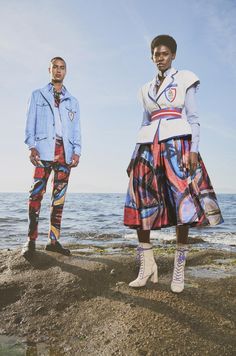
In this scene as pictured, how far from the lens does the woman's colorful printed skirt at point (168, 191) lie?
3168 millimetres

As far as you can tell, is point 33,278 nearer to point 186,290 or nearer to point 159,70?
point 186,290

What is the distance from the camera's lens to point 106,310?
2.98 meters

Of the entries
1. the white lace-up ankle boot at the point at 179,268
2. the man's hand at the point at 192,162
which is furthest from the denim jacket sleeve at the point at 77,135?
the white lace-up ankle boot at the point at 179,268

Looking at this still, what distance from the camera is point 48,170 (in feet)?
15.0

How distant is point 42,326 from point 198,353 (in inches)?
52.4

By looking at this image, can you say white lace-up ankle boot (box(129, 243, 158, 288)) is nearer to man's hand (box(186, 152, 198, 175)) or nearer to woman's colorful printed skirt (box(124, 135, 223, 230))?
woman's colorful printed skirt (box(124, 135, 223, 230))

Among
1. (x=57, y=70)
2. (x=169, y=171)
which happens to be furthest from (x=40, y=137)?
(x=169, y=171)

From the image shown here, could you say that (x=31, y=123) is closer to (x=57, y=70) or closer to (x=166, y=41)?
(x=57, y=70)

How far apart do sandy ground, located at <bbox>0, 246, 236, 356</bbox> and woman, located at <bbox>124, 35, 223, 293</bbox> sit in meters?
0.34

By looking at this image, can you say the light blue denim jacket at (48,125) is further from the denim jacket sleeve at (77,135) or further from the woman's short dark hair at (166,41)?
the woman's short dark hair at (166,41)

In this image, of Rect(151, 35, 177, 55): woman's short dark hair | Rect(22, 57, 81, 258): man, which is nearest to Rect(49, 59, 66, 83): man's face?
Rect(22, 57, 81, 258): man

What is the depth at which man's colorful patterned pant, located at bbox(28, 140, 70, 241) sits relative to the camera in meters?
4.45

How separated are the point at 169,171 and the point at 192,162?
0.74 feet

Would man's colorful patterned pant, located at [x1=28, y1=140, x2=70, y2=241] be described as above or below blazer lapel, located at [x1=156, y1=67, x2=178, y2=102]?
below
